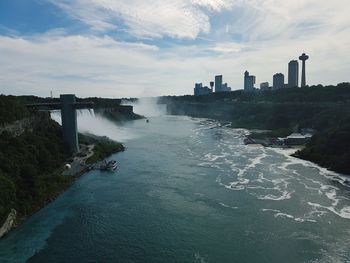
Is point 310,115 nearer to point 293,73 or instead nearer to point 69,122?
point 69,122

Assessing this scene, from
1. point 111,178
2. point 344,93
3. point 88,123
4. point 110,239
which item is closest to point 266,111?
point 344,93

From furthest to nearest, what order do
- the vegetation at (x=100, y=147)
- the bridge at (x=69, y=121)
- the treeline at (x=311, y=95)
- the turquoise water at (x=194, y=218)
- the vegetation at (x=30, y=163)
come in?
the treeline at (x=311, y=95), the vegetation at (x=100, y=147), the bridge at (x=69, y=121), the vegetation at (x=30, y=163), the turquoise water at (x=194, y=218)

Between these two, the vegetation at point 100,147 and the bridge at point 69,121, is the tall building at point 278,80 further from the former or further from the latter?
the bridge at point 69,121

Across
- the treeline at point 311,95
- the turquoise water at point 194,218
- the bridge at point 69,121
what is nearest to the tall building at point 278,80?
the treeline at point 311,95

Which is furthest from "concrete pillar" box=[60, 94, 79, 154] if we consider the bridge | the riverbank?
the riverbank

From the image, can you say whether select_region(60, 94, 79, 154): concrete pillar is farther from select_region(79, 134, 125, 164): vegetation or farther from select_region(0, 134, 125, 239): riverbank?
select_region(79, 134, 125, 164): vegetation

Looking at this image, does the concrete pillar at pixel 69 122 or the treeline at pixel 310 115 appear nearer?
the treeline at pixel 310 115
